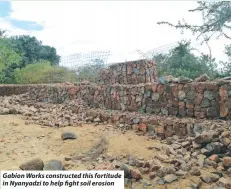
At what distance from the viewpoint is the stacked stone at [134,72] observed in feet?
30.0

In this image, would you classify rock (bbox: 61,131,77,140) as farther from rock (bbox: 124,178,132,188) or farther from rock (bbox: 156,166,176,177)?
rock (bbox: 156,166,176,177)

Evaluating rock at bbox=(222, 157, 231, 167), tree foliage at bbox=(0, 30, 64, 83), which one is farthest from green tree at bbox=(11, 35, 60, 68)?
rock at bbox=(222, 157, 231, 167)

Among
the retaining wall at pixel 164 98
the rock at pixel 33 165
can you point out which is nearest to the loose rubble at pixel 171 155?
the rock at pixel 33 165

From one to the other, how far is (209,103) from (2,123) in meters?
4.86

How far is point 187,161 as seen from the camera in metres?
4.50

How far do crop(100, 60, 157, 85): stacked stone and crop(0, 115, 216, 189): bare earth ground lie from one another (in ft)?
7.65

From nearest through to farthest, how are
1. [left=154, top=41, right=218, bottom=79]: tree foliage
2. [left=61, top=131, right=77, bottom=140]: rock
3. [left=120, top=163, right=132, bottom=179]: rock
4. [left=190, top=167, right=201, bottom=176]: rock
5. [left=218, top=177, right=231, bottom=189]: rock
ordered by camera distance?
[left=218, top=177, right=231, bottom=189]: rock < [left=190, top=167, right=201, bottom=176]: rock < [left=120, top=163, right=132, bottom=179]: rock < [left=61, top=131, right=77, bottom=140]: rock < [left=154, top=41, right=218, bottom=79]: tree foliage

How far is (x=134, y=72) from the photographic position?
935 cm

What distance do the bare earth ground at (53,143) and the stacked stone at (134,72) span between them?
233 cm

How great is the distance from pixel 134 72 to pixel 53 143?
3.76 m

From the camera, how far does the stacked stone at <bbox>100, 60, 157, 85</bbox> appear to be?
9.16m

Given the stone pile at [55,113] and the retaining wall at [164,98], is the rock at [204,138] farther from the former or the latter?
the stone pile at [55,113]

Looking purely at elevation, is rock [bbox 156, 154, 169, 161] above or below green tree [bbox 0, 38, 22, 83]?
below

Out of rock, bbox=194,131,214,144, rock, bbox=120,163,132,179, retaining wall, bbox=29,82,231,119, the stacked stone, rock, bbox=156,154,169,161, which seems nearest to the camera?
rock, bbox=120,163,132,179
